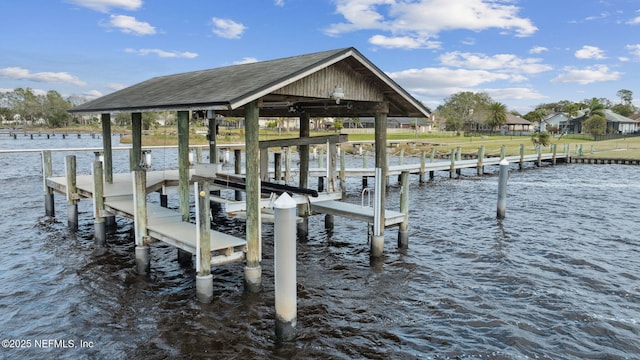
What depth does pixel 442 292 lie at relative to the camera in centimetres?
1031

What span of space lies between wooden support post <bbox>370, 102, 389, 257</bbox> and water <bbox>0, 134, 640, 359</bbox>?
A: 670mm

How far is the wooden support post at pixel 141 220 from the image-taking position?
10.3 m

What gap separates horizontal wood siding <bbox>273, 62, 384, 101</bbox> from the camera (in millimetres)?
9984

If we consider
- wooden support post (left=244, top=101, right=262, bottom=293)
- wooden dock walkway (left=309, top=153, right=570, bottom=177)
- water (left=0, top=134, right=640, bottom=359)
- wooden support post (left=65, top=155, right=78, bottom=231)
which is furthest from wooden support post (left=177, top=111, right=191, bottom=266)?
wooden dock walkway (left=309, top=153, right=570, bottom=177)

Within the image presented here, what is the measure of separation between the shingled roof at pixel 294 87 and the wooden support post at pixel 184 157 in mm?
667

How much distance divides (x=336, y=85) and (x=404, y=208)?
4213mm

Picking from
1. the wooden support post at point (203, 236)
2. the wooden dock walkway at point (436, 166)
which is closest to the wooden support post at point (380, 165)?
the wooden support post at point (203, 236)

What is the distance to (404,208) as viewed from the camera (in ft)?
42.2

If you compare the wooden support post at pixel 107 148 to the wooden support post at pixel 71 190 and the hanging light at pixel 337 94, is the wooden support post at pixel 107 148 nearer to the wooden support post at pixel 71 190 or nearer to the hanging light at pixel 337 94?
the wooden support post at pixel 71 190

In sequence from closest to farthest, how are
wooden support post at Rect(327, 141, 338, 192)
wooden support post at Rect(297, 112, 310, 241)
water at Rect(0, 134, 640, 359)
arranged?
1. water at Rect(0, 134, 640, 359)
2. wooden support post at Rect(327, 141, 338, 192)
3. wooden support post at Rect(297, 112, 310, 241)

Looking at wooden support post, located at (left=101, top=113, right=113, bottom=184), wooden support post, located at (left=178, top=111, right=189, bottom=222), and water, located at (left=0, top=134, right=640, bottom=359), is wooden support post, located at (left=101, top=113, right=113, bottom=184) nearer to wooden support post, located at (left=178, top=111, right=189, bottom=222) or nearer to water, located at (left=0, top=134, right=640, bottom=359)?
water, located at (left=0, top=134, right=640, bottom=359)

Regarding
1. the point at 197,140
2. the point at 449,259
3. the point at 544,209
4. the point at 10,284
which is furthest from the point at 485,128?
the point at 10,284

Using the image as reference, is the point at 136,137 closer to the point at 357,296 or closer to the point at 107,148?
the point at 107,148

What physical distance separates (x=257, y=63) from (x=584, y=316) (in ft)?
32.5
